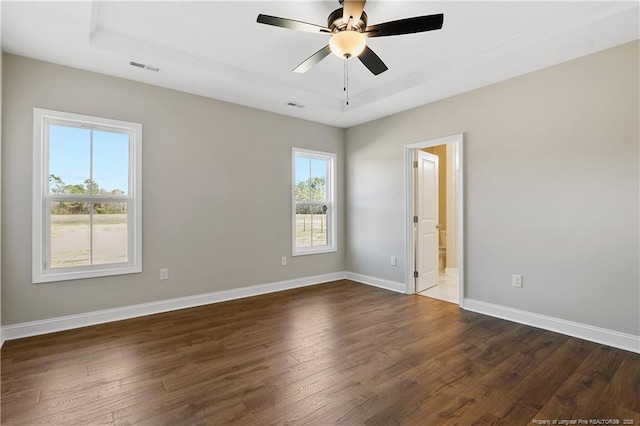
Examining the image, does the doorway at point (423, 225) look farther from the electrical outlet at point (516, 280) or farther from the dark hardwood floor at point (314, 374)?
the dark hardwood floor at point (314, 374)

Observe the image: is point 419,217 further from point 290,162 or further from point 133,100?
point 133,100

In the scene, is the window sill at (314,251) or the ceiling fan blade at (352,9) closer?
the ceiling fan blade at (352,9)

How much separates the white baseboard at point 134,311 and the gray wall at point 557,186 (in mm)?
2729

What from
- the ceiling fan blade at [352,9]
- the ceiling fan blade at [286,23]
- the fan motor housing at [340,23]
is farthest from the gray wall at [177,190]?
the ceiling fan blade at [352,9]

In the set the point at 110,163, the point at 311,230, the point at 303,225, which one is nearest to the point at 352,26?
the point at 110,163

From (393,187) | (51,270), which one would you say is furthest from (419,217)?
(51,270)

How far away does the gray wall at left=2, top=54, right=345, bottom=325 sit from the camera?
2.94m

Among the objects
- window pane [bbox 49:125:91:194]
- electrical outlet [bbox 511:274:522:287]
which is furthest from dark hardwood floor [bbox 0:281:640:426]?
window pane [bbox 49:125:91:194]

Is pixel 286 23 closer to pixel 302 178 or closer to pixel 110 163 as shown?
pixel 110 163

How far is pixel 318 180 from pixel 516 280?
3.21m

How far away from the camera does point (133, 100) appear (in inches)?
139

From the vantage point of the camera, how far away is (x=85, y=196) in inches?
130

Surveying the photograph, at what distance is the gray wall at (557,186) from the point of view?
108 inches

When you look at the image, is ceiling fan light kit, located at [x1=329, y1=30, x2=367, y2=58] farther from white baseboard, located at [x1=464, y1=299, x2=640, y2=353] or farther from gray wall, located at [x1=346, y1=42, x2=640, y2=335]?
white baseboard, located at [x1=464, y1=299, x2=640, y2=353]
